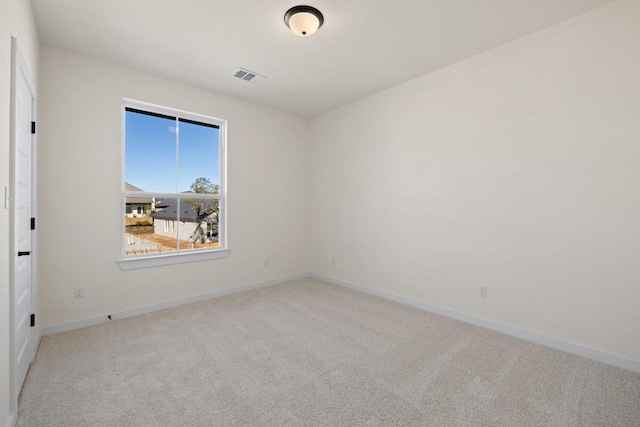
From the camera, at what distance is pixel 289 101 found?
4.34m

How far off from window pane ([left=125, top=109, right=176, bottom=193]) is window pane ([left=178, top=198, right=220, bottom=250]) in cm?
34

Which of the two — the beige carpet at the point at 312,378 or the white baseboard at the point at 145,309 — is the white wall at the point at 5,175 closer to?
the beige carpet at the point at 312,378

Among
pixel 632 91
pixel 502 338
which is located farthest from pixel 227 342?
pixel 632 91

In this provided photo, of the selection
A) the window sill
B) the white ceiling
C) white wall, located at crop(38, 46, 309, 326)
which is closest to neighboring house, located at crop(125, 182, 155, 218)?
white wall, located at crop(38, 46, 309, 326)

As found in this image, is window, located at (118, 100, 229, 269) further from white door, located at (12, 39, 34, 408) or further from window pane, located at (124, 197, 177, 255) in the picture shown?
white door, located at (12, 39, 34, 408)

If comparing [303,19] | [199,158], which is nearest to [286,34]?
[303,19]

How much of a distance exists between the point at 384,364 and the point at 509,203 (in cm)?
196

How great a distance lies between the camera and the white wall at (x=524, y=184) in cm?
230

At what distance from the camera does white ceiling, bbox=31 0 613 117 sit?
232cm

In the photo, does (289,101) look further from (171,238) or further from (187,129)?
(171,238)

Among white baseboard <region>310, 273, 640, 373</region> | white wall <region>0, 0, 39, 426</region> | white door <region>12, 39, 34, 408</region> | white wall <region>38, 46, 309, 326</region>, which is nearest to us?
white wall <region>0, 0, 39, 426</region>

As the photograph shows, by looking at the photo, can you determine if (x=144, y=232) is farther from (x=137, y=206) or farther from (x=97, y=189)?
(x=97, y=189)

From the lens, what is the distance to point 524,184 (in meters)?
2.77

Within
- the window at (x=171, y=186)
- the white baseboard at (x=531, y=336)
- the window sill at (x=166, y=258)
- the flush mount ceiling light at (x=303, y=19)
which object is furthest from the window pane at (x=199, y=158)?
the white baseboard at (x=531, y=336)
